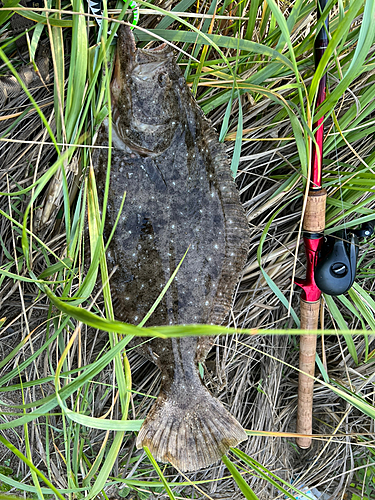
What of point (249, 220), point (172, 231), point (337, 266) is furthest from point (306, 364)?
point (172, 231)

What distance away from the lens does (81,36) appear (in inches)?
34.0

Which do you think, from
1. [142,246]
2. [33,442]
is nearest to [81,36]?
[142,246]

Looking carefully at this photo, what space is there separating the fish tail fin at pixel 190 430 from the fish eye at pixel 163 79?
3.15 ft

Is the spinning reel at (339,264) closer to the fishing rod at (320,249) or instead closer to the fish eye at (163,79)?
the fishing rod at (320,249)

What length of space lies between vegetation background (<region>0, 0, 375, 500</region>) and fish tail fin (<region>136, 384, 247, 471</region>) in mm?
61

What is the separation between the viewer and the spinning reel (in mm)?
1103

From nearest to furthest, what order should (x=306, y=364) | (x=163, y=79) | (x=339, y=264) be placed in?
(x=163, y=79), (x=339, y=264), (x=306, y=364)

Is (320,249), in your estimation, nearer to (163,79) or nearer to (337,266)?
(337,266)

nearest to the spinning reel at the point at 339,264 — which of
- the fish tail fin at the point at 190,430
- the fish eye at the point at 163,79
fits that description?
the fish tail fin at the point at 190,430

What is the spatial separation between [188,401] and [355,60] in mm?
1113

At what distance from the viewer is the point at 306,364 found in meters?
1.26

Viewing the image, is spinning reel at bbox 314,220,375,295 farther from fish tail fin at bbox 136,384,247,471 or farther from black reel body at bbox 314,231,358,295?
fish tail fin at bbox 136,384,247,471

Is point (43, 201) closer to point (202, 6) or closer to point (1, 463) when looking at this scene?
point (202, 6)

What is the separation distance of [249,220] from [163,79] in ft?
1.84
